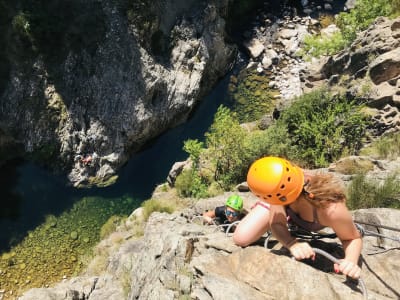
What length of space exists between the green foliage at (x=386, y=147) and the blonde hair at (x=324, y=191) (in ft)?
25.4

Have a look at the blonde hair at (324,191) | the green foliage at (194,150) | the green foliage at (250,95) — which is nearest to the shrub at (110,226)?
the green foliage at (194,150)

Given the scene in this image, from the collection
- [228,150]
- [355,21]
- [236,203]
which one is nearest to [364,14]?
[355,21]

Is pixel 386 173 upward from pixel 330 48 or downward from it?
downward

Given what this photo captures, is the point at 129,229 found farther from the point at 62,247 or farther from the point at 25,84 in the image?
the point at 25,84

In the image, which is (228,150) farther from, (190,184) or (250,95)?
(250,95)

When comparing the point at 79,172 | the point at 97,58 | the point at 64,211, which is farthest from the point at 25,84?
the point at 64,211

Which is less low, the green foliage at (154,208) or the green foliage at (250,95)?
the green foliage at (250,95)

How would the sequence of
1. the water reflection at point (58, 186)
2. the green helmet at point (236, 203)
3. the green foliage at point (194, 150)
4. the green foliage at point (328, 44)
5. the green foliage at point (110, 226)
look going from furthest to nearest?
the green foliage at point (328, 44)
the water reflection at point (58, 186)
the green foliage at point (110, 226)
the green foliage at point (194, 150)
the green helmet at point (236, 203)

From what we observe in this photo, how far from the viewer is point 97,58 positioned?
56.0 feet

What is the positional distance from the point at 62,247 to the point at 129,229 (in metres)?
3.69

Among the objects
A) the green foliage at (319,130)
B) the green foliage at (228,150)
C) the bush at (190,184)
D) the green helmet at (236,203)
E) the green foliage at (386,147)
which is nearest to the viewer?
the green helmet at (236,203)

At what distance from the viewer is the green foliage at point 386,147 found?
11.2 m

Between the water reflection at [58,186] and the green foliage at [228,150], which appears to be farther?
the water reflection at [58,186]

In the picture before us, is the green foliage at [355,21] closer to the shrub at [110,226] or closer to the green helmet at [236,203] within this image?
the green helmet at [236,203]
